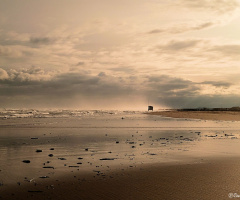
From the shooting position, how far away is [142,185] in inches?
355

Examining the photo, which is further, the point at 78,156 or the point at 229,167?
the point at 78,156

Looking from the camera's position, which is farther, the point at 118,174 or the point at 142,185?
the point at 118,174

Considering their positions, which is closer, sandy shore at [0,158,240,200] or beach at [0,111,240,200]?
sandy shore at [0,158,240,200]

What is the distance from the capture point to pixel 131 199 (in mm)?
7699

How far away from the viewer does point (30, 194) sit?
7.96m

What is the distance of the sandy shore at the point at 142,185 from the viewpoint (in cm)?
797

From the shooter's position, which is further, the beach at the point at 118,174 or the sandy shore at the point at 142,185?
the beach at the point at 118,174

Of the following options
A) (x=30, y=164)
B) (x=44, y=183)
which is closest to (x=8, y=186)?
(x=44, y=183)

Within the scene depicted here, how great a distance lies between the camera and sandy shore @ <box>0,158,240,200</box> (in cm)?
797

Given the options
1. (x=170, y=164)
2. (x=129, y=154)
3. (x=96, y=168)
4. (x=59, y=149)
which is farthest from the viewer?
(x=59, y=149)

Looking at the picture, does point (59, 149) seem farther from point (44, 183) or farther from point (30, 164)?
point (44, 183)

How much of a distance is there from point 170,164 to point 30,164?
640 centimetres

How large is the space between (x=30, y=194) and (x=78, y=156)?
6.06 meters

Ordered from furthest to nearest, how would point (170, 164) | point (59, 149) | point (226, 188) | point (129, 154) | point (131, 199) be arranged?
point (59, 149)
point (129, 154)
point (170, 164)
point (226, 188)
point (131, 199)
